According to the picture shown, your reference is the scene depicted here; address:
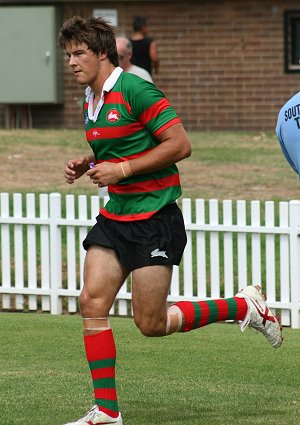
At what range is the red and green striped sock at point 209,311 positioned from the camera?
263 inches

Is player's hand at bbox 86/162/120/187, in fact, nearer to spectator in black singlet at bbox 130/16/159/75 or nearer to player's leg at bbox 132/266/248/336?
player's leg at bbox 132/266/248/336

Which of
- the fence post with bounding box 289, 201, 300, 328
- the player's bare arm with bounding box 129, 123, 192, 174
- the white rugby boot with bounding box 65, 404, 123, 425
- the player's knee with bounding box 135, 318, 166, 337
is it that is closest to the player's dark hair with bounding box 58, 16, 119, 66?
the player's bare arm with bounding box 129, 123, 192, 174

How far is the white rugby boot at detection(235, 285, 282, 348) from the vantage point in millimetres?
6930

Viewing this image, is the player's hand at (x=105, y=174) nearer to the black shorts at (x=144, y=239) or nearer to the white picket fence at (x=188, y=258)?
the black shorts at (x=144, y=239)

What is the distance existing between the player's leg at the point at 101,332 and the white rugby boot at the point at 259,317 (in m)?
0.90

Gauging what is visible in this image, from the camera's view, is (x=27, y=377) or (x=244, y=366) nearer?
(x=27, y=377)

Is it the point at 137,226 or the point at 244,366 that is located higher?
the point at 137,226

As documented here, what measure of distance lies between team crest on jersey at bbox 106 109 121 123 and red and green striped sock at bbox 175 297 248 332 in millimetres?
1105

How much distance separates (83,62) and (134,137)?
0.45 meters

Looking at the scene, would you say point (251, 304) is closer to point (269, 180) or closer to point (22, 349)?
point (22, 349)

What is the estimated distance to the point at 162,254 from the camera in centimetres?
635

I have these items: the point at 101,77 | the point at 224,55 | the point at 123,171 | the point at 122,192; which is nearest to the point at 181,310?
the point at 122,192

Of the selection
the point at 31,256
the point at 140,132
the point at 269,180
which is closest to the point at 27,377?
the point at 140,132

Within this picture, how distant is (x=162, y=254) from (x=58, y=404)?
124 centimetres
